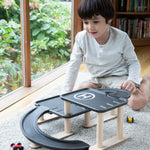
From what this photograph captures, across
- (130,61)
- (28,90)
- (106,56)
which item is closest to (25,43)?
(28,90)

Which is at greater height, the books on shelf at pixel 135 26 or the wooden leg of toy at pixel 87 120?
the books on shelf at pixel 135 26

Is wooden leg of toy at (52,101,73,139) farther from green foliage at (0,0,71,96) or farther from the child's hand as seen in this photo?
green foliage at (0,0,71,96)

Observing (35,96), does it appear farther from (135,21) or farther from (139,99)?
(135,21)

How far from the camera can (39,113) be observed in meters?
1.12

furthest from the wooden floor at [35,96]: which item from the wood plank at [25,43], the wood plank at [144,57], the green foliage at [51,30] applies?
the green foliage at [51,30]

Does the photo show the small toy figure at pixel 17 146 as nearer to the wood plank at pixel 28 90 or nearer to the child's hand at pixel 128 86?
the wood plank at pixel 28 90

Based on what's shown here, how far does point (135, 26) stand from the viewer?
287cm

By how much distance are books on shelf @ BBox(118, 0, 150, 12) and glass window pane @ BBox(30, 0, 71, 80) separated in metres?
0.83

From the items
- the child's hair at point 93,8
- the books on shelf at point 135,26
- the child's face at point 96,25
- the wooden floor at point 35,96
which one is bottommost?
the wooden floor at point 35,96

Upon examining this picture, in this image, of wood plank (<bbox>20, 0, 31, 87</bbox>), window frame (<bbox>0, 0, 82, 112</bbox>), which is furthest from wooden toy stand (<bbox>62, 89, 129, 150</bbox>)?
wood plank (<bbox>20, 0, 31, 87</bbox>)

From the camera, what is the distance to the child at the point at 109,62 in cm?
132

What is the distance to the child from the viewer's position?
1.32 meters

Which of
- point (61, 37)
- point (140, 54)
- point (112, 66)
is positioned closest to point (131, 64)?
point (112, 66)

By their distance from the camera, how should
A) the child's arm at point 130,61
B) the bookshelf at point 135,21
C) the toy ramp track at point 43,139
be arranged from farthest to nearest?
the bookshelf at point 135,21
the child's arm at point 130,61
the toy ramp track at point 43,139
